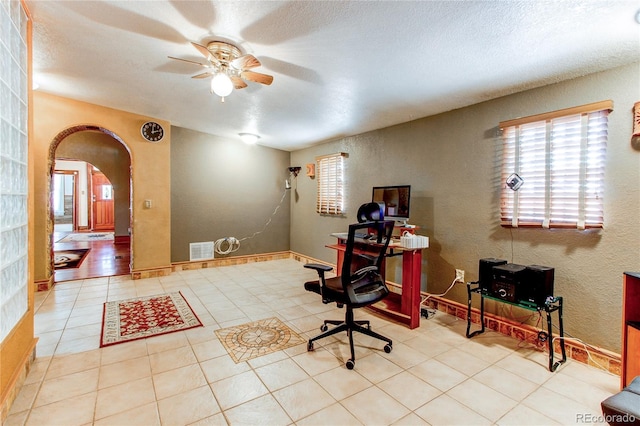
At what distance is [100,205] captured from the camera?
1041cm

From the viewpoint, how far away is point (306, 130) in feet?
14.6

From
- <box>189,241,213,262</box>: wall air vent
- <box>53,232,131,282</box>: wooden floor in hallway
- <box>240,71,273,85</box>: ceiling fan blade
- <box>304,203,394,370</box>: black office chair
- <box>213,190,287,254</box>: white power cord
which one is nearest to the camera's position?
<box>304,203,394,370</box>: black office chair

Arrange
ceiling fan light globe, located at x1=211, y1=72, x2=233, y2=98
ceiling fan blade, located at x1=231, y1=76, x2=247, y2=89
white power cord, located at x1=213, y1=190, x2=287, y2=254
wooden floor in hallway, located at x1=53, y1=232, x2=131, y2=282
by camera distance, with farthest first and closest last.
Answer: white power cord, located at x1=213, y1=190, x2=287, y2=254 < wooden floor in hallway, located at x1=53, y1=232, x2=131, y2=282 < ceiling fan blade, located at x1=231, y1=76, x2=247, y2=89 < ceiling fan light globe, located at x1=211, y1=72, x2=233, y2=98

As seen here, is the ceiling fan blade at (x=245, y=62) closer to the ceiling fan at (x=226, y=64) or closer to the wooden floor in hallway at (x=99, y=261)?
the ceiling fan at (x=226, y=64)

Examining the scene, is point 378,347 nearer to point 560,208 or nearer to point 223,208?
point 560,208

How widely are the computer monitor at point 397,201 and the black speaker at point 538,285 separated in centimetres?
125

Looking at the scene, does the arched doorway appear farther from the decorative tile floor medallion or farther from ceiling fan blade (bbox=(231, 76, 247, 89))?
the decorative tile floor medallion

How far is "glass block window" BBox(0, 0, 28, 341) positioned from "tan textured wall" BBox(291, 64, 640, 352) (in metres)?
3.55

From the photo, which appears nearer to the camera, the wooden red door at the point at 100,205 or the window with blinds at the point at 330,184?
the window with blinds at the point at 330,184

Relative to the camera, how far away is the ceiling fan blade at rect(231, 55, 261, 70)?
7.20ft

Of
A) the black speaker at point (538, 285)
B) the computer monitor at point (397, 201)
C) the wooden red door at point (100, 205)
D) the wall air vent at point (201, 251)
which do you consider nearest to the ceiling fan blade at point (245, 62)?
the computer monitor at point (397, 201)

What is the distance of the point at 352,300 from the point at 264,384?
83cm

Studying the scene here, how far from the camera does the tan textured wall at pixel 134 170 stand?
383 cm

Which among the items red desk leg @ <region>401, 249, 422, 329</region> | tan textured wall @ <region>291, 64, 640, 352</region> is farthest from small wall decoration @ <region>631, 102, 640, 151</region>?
red desk leg @ <region>401, 249, 422, 329</region>
